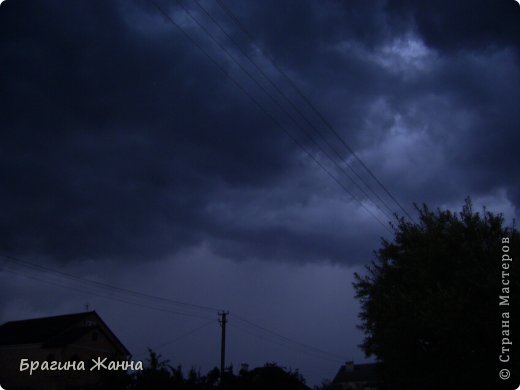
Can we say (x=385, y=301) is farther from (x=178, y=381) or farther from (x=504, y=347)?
(x=178, y=381)

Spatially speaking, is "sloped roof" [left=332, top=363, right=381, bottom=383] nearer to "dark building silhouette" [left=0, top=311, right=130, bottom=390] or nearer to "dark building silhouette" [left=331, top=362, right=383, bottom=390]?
"dark building silhouette" [left=331, top=362, right=383, bottom=390]

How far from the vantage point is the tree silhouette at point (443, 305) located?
71.5 ft

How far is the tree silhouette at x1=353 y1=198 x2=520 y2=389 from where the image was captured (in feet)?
71.5

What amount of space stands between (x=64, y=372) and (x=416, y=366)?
42099 millimetres

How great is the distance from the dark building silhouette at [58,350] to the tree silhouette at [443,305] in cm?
3501

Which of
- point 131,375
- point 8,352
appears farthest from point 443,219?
point 8,352

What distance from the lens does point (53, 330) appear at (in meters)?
56.8

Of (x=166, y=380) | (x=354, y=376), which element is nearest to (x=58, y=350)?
(x=166, y=380)

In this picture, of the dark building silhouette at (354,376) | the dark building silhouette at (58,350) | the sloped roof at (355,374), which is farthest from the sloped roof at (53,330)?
the sloped roof at (355,374)

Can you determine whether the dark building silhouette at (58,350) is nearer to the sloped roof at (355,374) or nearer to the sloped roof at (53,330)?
the sloped roof at (53,330)

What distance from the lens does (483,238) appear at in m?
25.2

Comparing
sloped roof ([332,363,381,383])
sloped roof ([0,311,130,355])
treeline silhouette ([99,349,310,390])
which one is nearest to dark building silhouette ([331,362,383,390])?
sloped roof ([332,363,381,383])

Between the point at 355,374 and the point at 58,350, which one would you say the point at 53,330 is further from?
the point at 355,374

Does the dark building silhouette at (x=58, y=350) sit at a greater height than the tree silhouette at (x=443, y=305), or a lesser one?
lesser
